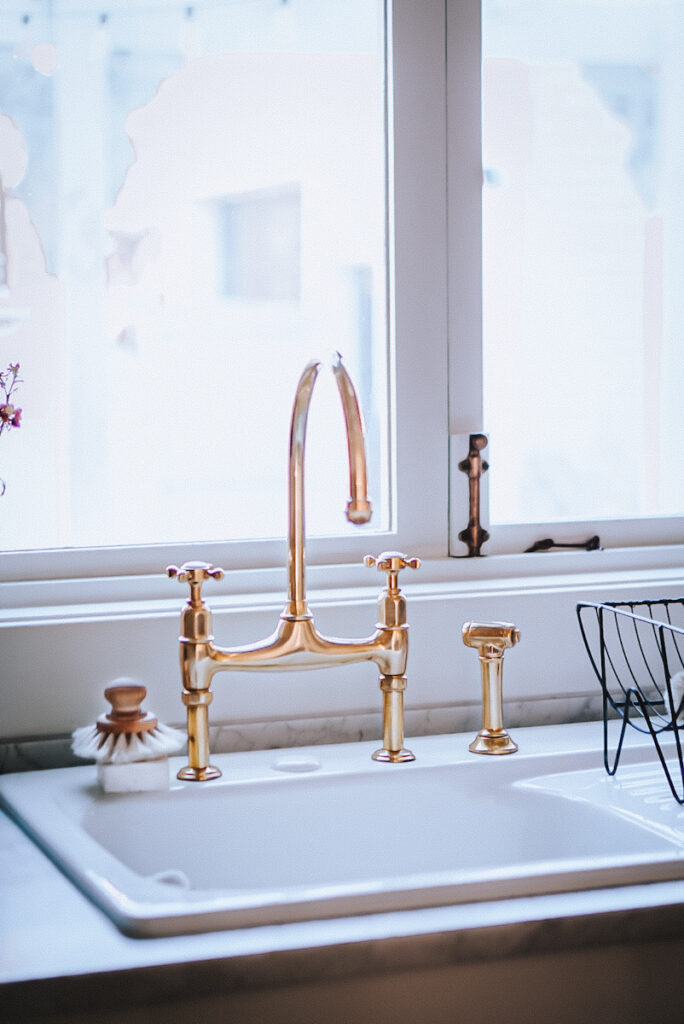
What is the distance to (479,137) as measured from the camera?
1.50m

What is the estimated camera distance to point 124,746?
3.83 feet

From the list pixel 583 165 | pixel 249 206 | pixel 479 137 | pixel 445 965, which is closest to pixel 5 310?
pixel 249 206

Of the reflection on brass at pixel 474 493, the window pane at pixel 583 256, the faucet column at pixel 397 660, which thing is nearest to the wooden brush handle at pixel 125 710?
the faucet column at pixel 397 660

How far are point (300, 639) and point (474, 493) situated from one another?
1.25ft

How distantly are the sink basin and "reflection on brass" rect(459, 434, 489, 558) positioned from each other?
298 millimetres

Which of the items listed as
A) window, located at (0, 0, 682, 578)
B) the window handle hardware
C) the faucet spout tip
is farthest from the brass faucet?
the window handle hardware

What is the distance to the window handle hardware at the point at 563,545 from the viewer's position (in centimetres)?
156

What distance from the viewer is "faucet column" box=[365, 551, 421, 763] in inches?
50.1

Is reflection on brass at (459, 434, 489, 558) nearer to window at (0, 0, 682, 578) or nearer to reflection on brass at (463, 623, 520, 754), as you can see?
window at (0, 0, 682, 578)

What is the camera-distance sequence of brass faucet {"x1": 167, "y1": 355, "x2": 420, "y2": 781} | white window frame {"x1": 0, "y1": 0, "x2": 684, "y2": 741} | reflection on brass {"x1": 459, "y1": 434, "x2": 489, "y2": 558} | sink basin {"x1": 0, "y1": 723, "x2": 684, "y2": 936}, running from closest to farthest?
sink basin {"x1": 0, "y1": 723, "x2": 684, "y2": 936}
brass faucet {"x1": 167, "y1": 355, "x2": 420, "y2": 781}
white window frame {"x1": 0, "y1": 0, "x2": 684, "y2": 741}
reflection on brass {"x1": 459, "y1": 434, "x2": 489, "y2": 558}

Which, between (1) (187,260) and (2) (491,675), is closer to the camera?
(2) (491,675)

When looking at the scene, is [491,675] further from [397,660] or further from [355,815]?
[355,815]

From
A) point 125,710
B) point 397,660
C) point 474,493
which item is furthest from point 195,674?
point 474,493

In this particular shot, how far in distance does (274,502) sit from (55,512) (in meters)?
0.27
